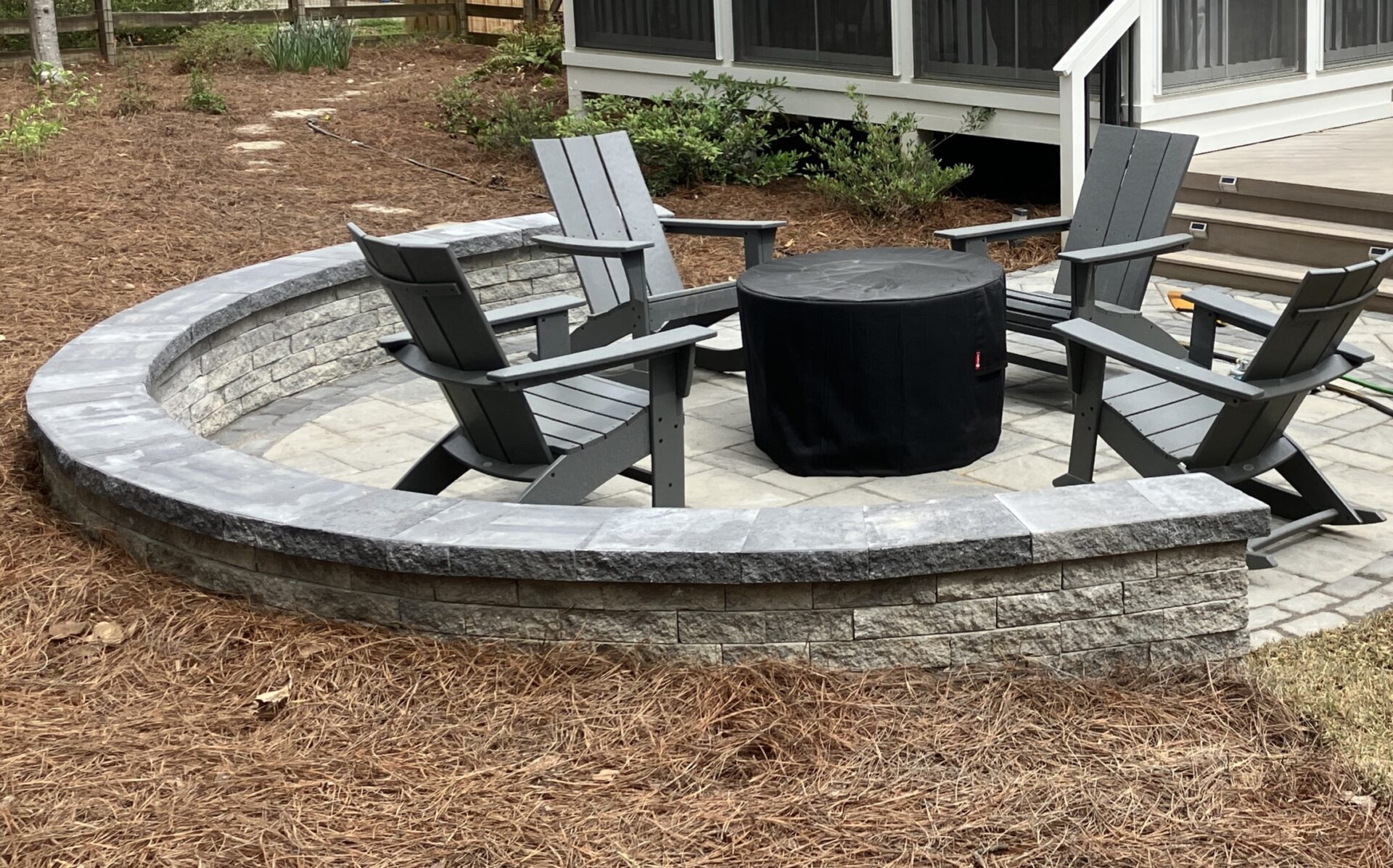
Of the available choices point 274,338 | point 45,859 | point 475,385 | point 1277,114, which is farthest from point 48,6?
point 45,859

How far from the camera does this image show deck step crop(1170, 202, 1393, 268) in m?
6.99

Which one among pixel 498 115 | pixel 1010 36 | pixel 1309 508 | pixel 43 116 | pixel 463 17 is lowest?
pixel 1309 508

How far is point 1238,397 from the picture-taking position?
3822mm

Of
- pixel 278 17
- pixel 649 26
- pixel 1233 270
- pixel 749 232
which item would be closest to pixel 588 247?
pixel 749 232

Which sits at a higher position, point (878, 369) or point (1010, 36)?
point (1010, 36)

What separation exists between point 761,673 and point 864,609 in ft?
0.85

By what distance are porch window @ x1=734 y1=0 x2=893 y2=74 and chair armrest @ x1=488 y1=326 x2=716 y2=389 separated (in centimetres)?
546

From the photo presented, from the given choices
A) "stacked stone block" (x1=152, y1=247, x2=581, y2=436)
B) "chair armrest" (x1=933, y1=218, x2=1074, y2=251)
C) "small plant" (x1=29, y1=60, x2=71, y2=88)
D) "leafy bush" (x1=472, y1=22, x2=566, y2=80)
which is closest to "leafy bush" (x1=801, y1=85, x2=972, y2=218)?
"stacked stone block" (x1=152, y1=247, x2=581, y2=436)

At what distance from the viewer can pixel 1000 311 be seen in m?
4.94

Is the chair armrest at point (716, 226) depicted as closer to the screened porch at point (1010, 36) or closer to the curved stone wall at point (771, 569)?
the curved stone wall at point (771, 569)

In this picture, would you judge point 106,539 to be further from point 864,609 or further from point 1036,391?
point 1036,391

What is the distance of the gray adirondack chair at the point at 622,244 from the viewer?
5613mm

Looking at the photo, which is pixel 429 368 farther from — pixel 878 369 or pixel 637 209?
pixel 637 209

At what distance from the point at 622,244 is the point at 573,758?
2833 mm
